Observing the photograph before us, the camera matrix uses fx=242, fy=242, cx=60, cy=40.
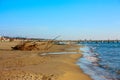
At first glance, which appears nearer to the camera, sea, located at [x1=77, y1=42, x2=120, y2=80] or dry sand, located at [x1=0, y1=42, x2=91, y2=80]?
dry sand, located at [x1=0, y1=42, x2=91, y2=80]

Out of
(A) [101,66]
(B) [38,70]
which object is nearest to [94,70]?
(A) [101,66]

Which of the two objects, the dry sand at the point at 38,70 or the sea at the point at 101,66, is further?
the sea at the point at 101,66

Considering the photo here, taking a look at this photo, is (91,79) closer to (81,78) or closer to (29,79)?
(81,78)

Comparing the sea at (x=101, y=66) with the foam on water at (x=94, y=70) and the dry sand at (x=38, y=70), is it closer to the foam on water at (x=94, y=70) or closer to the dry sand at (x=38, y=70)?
the foam on water at (x=94, y=70)

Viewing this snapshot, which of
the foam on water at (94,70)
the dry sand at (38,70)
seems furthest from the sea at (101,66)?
the dry sand at (38,70)

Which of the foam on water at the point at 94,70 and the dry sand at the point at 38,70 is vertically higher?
the dry sand at the point at 38,70

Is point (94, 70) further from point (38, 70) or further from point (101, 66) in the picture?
point (38, 70)

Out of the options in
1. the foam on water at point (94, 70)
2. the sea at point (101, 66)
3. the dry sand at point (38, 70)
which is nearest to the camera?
the dry sand at point (38, 70)

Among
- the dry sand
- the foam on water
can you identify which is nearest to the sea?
the foam on water

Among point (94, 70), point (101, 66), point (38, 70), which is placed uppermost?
point (38, 70)

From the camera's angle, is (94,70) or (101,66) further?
(101,66)

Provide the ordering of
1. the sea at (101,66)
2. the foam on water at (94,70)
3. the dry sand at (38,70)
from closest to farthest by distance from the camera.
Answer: the dry sand at (38,70) → the foam on water at (94,70) → the sea at (101,66)

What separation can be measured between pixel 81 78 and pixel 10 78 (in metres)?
4.65

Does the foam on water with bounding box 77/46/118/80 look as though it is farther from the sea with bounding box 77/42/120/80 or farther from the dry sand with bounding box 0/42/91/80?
the dry sand with bounding box 0/42/91/80
